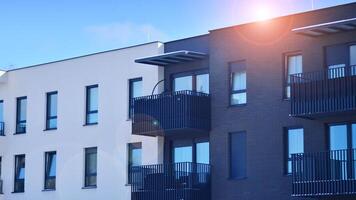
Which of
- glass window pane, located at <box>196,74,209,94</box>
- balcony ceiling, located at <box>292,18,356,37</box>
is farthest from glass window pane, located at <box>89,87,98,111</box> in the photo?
balcony ceiling, located at <box>292,18,356,37</box>

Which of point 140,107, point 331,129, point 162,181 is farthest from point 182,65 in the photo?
point 331,129

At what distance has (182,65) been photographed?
40.6 metres

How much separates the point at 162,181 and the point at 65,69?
30.9 ft

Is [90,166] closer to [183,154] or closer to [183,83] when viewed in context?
[183,154]

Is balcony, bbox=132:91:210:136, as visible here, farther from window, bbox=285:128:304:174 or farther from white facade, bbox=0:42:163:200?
window, bbox=285:128:304:174

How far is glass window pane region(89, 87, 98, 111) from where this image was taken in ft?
144

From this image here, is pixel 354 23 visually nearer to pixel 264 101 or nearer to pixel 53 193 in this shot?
pixel 264 101

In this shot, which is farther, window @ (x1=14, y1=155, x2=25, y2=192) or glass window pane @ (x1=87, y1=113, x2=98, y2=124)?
window @ (x1=14, y1=155, x2=25, y2=192)

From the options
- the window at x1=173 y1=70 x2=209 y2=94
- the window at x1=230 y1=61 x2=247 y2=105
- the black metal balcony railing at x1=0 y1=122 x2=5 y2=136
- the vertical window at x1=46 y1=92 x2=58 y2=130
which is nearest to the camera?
the window at x1=230 y1=61 x2=247 y2=105

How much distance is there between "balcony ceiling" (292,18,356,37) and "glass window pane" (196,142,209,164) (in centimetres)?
684

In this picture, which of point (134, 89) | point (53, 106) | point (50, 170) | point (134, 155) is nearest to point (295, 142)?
point (134, 155)

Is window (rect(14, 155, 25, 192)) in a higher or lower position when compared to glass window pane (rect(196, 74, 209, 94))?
lower

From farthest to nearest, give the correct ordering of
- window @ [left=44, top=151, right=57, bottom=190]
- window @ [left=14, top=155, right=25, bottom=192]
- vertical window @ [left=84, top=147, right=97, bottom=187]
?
window @ [left=14, top=155, right=25, bottom=192]
window @ [left=44, top=151, right=57, bottom=190]
vertical window @ [left=84, top=147, right=97, bottom=187]

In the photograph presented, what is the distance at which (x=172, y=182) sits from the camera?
125 ft
